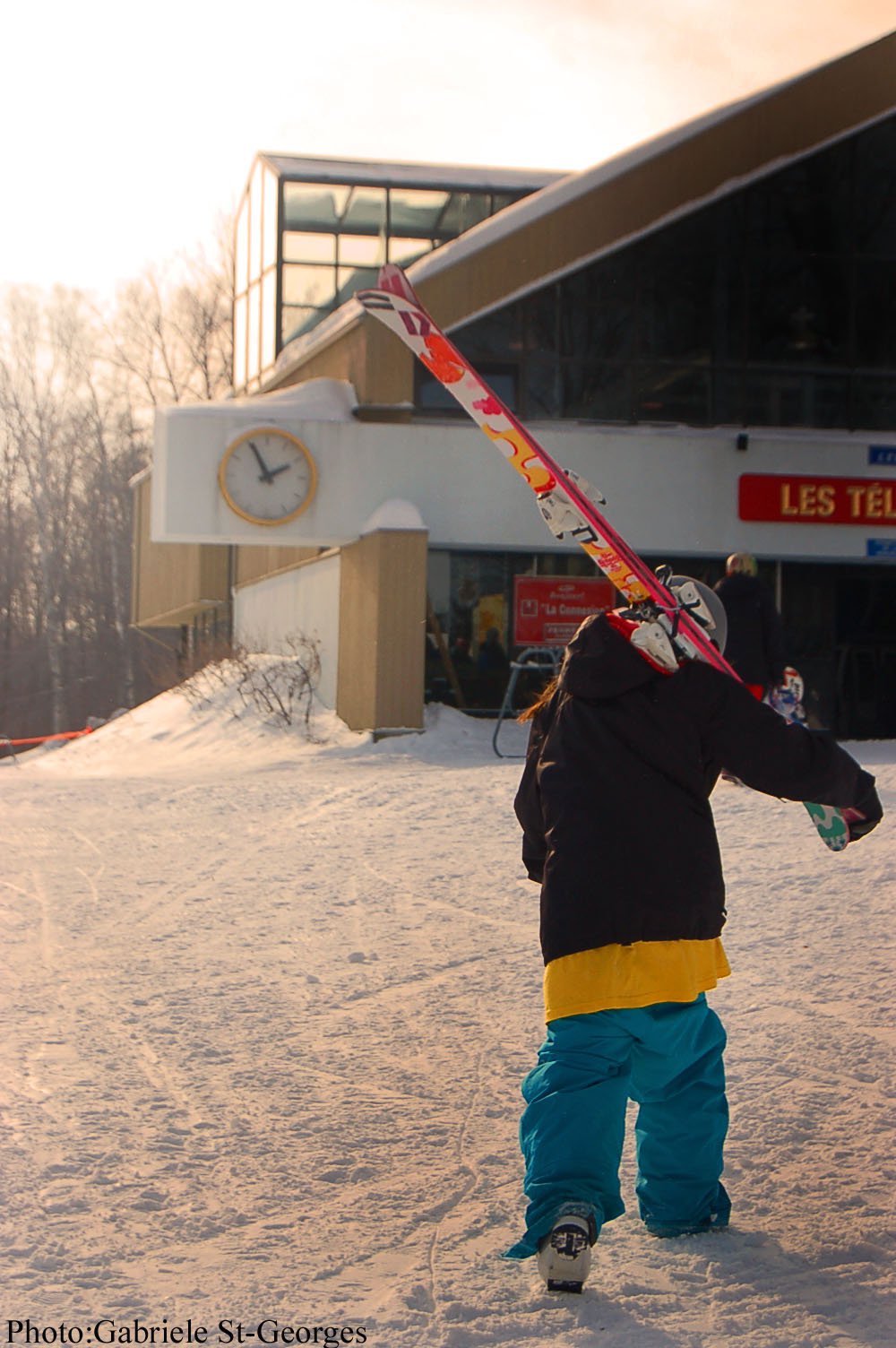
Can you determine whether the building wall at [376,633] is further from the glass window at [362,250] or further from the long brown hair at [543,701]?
the long brown hair at [543,701]

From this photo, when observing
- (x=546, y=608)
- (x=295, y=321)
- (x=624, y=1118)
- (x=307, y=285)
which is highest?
(x=307, y=285)

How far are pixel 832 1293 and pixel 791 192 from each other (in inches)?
643

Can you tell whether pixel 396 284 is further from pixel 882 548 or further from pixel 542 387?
pixel 882 548

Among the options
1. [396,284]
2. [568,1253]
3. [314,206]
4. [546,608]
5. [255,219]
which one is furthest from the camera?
[255,219]

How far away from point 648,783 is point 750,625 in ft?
22.8

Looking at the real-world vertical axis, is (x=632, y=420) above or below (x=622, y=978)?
above

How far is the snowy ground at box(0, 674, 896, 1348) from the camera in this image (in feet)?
10.7

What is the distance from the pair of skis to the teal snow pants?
2.59 ft

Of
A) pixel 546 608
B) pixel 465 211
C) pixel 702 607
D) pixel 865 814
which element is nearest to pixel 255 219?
pixel 465 211

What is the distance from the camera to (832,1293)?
3289 millimetres

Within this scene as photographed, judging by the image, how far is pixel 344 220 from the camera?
85.0 feet

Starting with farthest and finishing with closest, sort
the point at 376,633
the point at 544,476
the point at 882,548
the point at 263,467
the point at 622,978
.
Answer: the point at 882,548, the point at 263,467, the point at 376,633, the point at 544,476, the point at 622,978

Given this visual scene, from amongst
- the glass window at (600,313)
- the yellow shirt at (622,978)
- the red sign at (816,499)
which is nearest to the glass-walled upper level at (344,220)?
the glass window at (600,313)

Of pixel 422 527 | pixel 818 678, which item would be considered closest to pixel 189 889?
pixel 422 527
